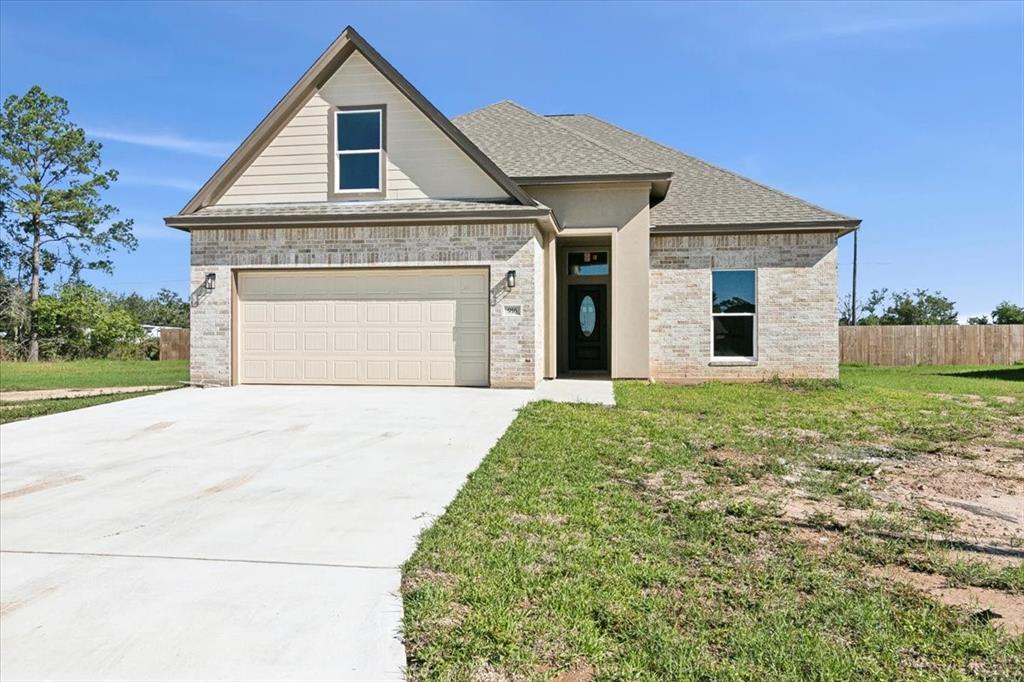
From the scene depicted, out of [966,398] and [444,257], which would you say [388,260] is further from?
[966,398]

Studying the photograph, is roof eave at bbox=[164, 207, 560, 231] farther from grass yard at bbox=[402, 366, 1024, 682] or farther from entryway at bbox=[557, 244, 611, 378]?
grass yard at bbox=[402, 366, 1024, 682]

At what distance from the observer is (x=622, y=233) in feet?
45.8

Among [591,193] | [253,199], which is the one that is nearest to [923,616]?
[591,193]

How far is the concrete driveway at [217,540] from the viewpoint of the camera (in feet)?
9.77

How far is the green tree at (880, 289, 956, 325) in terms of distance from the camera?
47250 mm

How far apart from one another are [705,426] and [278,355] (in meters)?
8.73

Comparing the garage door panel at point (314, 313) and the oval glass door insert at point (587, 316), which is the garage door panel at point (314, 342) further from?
the oval glass door insert at point (587, 316)

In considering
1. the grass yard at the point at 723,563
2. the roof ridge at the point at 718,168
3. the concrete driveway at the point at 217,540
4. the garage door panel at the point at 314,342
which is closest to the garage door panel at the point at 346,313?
the garage door panel at the point at 314,342

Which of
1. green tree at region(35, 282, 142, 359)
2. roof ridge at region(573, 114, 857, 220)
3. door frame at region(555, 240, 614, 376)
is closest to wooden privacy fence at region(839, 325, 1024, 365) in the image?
roof ridge at region(573, 114, 857, 220)

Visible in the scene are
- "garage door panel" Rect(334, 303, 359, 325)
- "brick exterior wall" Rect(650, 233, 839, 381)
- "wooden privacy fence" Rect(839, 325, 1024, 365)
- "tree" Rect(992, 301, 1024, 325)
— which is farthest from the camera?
"tree" Rect(992, 301, 1024, 325)

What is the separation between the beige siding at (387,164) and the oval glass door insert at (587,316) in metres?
4.37

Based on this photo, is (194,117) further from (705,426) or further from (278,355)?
(705,426)

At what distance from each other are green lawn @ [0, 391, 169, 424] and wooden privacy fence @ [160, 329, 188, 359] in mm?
14845

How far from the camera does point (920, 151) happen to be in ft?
59.0
